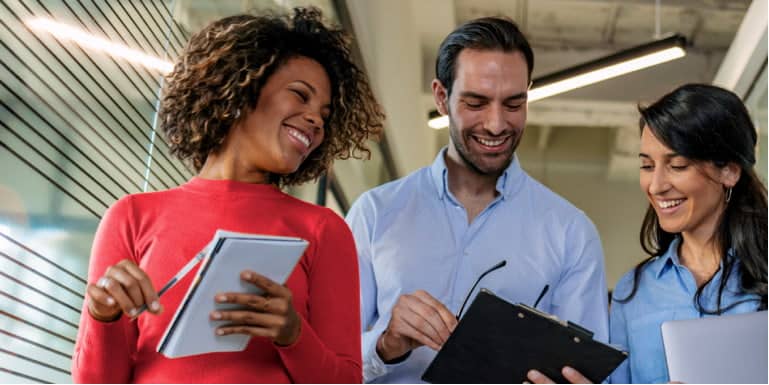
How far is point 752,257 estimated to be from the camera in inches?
71.8

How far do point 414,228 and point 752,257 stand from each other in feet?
2.38

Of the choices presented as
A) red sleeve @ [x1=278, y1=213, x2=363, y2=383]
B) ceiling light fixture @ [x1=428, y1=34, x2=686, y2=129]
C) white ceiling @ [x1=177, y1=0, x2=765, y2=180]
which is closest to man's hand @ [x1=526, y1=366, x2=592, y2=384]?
red sleeve @ [x1=278, y1=213, x2=363, y2=383]

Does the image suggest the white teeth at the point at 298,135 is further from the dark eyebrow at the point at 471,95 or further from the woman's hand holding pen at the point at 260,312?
the dark eyebrow at the point at 471,95

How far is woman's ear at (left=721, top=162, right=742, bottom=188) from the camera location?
6.25ft

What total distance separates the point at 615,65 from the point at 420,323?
10.9 ft

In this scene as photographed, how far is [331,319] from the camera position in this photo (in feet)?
4.45

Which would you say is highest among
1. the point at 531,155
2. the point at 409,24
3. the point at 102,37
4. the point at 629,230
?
the point at 409,24

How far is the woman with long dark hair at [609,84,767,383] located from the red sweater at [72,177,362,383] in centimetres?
77

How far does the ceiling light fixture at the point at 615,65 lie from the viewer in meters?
4.39

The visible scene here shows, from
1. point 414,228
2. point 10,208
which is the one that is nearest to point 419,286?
point 414,228

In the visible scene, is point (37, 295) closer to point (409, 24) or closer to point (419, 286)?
point (419, 286)

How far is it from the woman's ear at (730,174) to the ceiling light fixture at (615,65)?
8.35 ft

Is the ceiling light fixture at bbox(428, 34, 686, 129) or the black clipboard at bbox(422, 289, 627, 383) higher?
the ceiling light fixture at bbox(428, 34, 686, 129)

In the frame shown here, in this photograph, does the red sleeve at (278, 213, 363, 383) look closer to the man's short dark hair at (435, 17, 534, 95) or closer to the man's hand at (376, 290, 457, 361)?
the man's hand at (376, 290, 457, 361)
